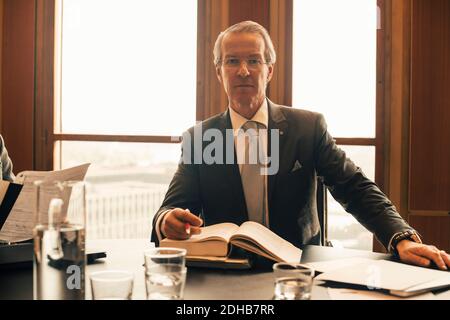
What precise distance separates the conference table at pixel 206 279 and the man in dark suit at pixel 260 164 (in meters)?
0.41

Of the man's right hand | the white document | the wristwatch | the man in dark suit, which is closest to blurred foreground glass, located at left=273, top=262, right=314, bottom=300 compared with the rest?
the white document

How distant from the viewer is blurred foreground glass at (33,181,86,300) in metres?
0.87

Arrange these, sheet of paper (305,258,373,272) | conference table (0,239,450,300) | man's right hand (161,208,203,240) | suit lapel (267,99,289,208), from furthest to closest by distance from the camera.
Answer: suit lapel (267,99,289,208)
man's right hand (161,208,203,240)
sheet of paper (305,258,373,272)
conference table (0,239,450,300)

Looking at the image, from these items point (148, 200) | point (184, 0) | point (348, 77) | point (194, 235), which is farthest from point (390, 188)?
point (194, 235)

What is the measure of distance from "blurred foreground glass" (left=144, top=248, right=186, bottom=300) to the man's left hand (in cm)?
69

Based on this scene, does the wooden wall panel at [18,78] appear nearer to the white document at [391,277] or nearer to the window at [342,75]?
the window at [342,75]

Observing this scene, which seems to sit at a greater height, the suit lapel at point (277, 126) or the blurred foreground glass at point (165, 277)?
the suit lapel at point (277, 126)

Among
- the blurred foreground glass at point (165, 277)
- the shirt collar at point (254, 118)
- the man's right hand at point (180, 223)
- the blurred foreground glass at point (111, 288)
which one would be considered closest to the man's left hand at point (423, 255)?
the man's right hand at point (180, 223)

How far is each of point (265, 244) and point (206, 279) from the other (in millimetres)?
208

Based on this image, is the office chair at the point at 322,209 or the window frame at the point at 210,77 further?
the window frame at the point at 210,77

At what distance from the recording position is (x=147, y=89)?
3543 millimetres

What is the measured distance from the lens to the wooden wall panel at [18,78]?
3533 mm

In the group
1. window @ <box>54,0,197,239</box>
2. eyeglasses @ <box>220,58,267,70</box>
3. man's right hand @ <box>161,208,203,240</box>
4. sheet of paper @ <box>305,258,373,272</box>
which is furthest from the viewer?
window @ <box>54,0,197,239</box>

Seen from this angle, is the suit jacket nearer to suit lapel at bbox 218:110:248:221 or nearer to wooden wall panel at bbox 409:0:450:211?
suit lapel at bbox 218:110:248:221
